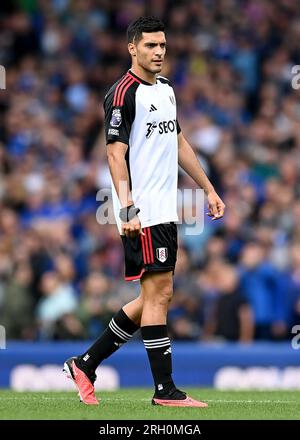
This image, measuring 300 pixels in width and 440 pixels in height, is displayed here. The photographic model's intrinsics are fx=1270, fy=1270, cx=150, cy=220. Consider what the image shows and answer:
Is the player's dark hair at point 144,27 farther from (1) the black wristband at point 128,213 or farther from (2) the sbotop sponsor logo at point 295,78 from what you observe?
(2) the sbotop sponsor logo at point 295,78

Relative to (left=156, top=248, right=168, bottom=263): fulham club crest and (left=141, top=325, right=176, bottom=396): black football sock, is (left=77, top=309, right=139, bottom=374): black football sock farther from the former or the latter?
(left=156, top=248, right=168, bottom=263): fulham club crest

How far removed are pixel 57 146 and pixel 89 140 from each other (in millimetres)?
534

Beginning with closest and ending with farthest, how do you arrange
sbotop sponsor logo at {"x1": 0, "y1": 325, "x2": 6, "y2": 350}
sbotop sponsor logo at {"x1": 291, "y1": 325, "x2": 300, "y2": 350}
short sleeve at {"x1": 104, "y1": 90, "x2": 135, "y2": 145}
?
short sleeve at {"x1": 104, "y1": 90, "x2": 135, "y2": 145} → sbotop sponsor logo at {"x1": 0, "y1": 325, "x2": 6, "y2": 350} → sbotop sponsor logo at {"x1": 291, "y1": 325, "x2": 300, "y2": 350}

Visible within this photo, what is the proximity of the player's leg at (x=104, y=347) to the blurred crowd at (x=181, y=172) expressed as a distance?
519 cm

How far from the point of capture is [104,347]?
7883 mm

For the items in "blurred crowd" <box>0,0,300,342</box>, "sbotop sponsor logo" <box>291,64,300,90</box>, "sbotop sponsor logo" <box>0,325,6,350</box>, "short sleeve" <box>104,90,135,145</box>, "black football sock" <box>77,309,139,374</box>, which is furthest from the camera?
"sbotop sponsor logo" <box>291,64,300,90</box>

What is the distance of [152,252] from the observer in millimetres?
7594

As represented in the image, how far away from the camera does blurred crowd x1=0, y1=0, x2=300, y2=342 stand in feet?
43.9

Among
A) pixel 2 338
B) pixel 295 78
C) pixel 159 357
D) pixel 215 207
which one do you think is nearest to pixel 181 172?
pixel 295 78

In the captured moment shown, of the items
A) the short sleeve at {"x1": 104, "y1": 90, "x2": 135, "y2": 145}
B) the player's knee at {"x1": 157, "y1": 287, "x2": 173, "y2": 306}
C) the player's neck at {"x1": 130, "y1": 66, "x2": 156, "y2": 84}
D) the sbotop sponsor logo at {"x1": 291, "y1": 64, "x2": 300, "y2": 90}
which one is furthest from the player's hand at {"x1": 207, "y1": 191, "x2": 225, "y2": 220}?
the sbotop sponsor logo at {"x1": 291, "y1": 64, "x2": 300, "y2": 90}

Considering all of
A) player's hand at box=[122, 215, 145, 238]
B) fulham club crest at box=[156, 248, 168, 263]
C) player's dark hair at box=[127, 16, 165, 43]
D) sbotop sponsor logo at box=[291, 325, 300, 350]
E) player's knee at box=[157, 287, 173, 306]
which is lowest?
sbotop sponsor logo at box=[291, 325, 300, 350]

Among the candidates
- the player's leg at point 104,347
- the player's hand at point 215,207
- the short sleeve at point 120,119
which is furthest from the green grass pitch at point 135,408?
the short sleeve at point 120,119

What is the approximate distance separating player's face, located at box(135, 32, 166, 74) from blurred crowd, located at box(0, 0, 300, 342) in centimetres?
563

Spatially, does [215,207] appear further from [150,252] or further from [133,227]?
[133,227]
